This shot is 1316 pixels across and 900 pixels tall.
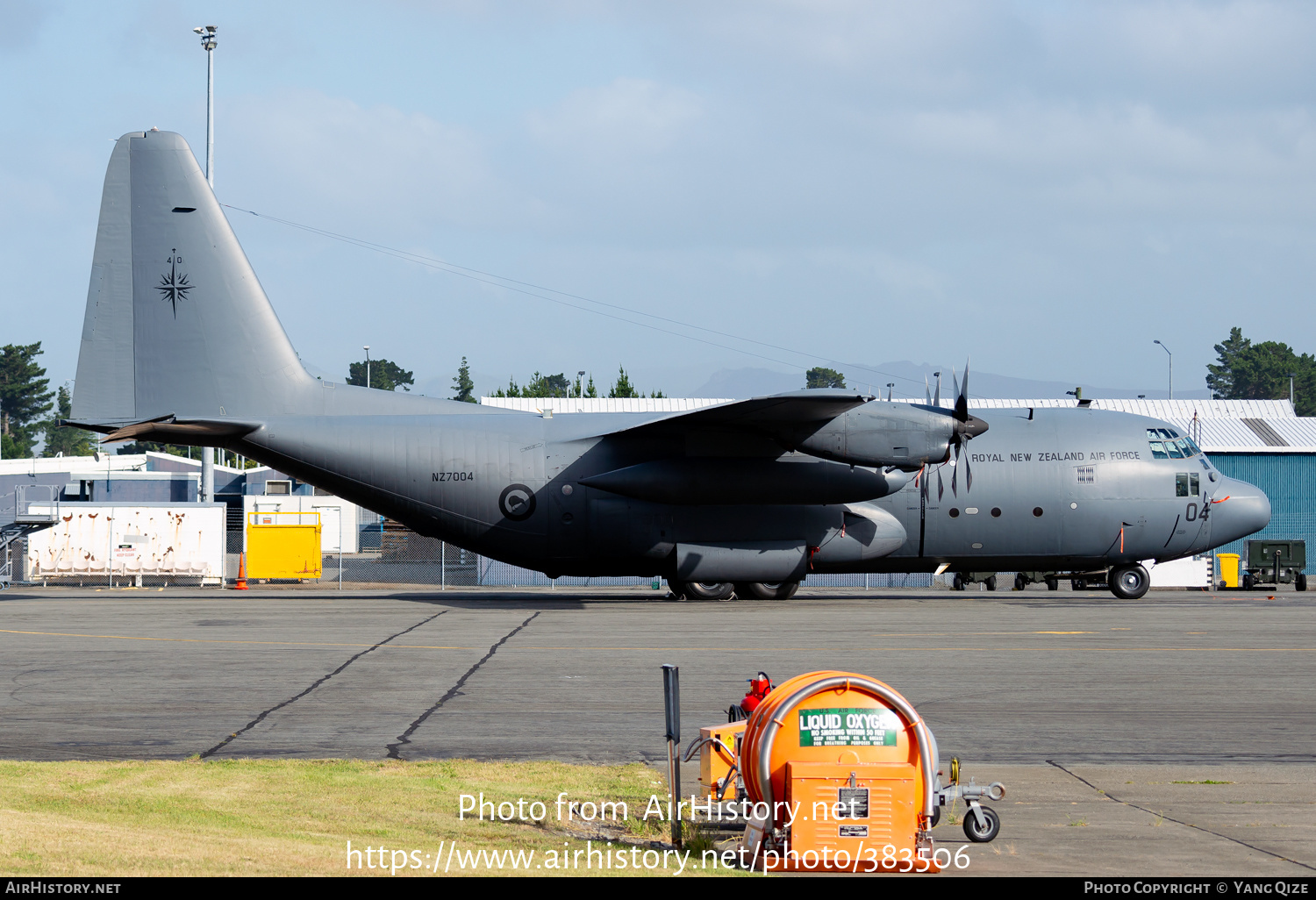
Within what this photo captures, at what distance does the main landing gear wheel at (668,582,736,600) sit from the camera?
3003cm

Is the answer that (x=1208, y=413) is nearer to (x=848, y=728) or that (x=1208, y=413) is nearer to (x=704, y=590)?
(x=704, y=590)

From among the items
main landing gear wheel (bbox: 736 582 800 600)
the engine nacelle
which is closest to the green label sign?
the engine nacelle

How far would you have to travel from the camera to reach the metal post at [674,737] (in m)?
8.05

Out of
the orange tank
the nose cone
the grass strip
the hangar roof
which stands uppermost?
the hangar roof

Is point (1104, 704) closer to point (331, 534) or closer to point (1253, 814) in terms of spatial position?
point (1253, 814)

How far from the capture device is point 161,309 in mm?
27859

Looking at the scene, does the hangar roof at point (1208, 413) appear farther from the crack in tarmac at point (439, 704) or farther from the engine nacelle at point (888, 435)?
the crack in tarmac at point (439, 704)

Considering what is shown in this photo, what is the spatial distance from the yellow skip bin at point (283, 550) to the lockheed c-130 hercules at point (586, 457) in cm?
1602

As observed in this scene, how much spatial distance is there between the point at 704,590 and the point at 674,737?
72.0 feet

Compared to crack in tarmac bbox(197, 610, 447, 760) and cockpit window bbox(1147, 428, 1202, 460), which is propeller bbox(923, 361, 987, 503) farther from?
crack in tarmac bbox(197, 610, 447, 760)

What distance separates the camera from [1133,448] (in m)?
30.2

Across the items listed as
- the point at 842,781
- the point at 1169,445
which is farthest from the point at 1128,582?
the point at 842,781

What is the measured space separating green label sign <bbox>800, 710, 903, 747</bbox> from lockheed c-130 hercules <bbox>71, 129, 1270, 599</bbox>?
18.9 metres

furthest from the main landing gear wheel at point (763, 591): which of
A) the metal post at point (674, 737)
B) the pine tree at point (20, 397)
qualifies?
the pine tree at point (20, 397)
